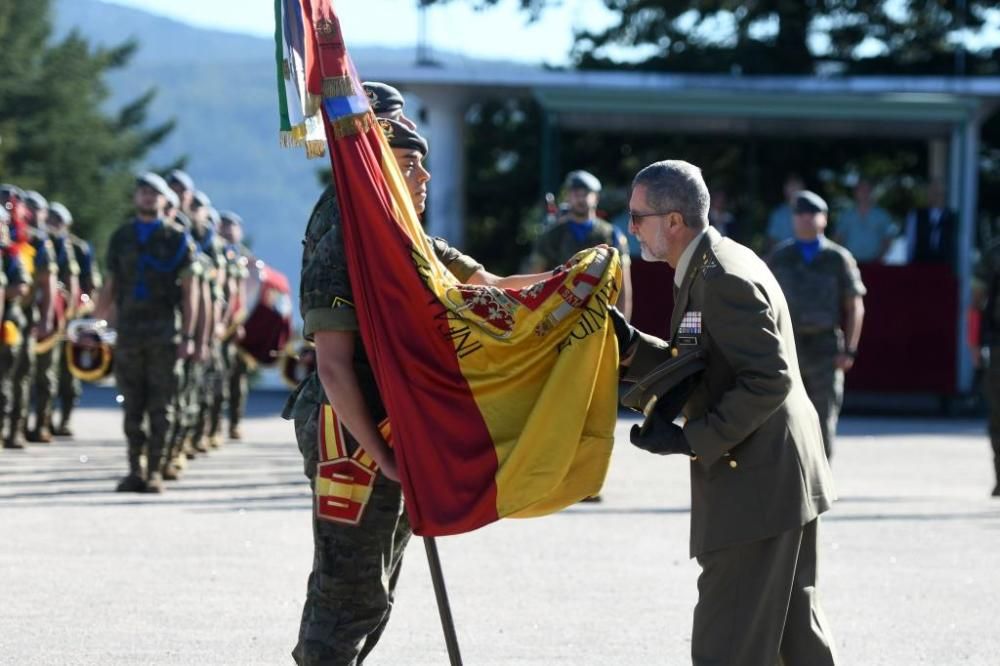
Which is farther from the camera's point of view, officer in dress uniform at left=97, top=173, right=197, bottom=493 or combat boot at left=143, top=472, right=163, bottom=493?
combat boot at left=143, top=472, right=163, bottom=493

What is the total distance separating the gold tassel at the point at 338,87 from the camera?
618 centimetres

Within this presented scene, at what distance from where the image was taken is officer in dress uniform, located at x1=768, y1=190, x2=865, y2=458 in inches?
522

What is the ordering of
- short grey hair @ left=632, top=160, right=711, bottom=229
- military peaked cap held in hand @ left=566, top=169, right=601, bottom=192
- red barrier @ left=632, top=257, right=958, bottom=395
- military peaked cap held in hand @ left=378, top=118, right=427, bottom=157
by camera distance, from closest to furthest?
1. short grey hair @ left=632, top=160, right=711, bottom=229
2. military peaked cap held in hand @ left=378, top=118, right=427, bottom=157
3. military peaked cap held in hand @ left=566, top=169, right=601, bottom=192
4. red barrier @ left=632, top=257, right=958, bottom=395

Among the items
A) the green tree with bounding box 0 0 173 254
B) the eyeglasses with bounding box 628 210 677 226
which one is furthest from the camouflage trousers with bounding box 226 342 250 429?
the green tree with bounding box 0 0 173 254

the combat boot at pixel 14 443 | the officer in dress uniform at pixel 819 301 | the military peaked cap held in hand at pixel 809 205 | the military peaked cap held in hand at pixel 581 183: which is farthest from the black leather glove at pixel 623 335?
the combat boot at pixel 14 443

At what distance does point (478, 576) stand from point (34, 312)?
28.5ft

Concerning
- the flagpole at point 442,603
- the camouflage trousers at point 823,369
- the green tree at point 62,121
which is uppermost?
the green tree at point 62,121

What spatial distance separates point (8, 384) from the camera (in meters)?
16.8

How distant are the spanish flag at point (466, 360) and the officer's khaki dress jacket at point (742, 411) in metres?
0.32

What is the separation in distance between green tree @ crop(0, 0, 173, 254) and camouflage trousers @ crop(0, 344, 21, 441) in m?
35.4

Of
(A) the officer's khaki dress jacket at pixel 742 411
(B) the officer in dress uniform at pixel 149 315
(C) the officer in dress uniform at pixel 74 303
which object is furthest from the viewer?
(C) the officer in dress uniform at pixel 74 303

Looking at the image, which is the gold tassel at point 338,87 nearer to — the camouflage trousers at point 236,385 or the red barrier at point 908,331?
the camouflage trousers at point 236,385

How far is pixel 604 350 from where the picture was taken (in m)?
6.12

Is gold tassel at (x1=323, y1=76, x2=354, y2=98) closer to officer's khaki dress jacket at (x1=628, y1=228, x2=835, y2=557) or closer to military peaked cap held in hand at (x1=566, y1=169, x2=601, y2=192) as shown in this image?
officer's khaki dress jacket at (x1=628, y1=228, x2=835, y2=557)
